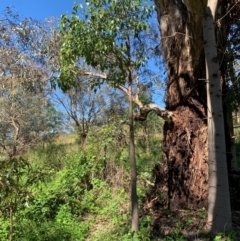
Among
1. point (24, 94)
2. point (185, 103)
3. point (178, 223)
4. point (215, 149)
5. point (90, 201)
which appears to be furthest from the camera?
point (24, 94)

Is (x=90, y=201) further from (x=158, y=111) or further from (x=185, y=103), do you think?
(x=185, y=103)

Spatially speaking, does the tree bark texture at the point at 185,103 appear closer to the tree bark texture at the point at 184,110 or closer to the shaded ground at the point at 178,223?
the tree bark texture at the point at 184,110

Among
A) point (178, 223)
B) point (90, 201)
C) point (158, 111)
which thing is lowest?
point (178, 223)

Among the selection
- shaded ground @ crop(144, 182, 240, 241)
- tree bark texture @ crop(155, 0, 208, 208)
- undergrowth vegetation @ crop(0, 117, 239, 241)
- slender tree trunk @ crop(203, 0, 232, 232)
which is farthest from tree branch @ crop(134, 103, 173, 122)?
slender tree trunk @ crop(203, 0, 232, 232)

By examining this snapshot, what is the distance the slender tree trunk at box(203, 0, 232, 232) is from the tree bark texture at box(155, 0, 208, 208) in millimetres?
1248

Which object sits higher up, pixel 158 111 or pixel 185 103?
pixel 185 103

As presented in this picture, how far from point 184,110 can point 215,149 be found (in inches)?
74.5

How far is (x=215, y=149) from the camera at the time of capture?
497cm

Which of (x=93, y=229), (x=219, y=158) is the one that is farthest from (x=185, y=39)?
(x=93, y=229)

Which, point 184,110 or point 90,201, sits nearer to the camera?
point 184,110

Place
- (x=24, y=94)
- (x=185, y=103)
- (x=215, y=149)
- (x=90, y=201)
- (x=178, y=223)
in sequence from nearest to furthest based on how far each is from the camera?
(x=215, y=149) → (x=178, y=223) → (x=185, y=103) → (x=90, y=201) → (x=24, y=94)

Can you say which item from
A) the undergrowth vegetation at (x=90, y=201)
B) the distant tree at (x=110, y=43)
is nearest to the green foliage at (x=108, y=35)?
the distant tree at (x=110, y=43)

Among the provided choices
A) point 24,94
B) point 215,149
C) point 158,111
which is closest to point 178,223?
point 215,149

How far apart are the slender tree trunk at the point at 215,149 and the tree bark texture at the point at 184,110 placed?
4.10 feet
